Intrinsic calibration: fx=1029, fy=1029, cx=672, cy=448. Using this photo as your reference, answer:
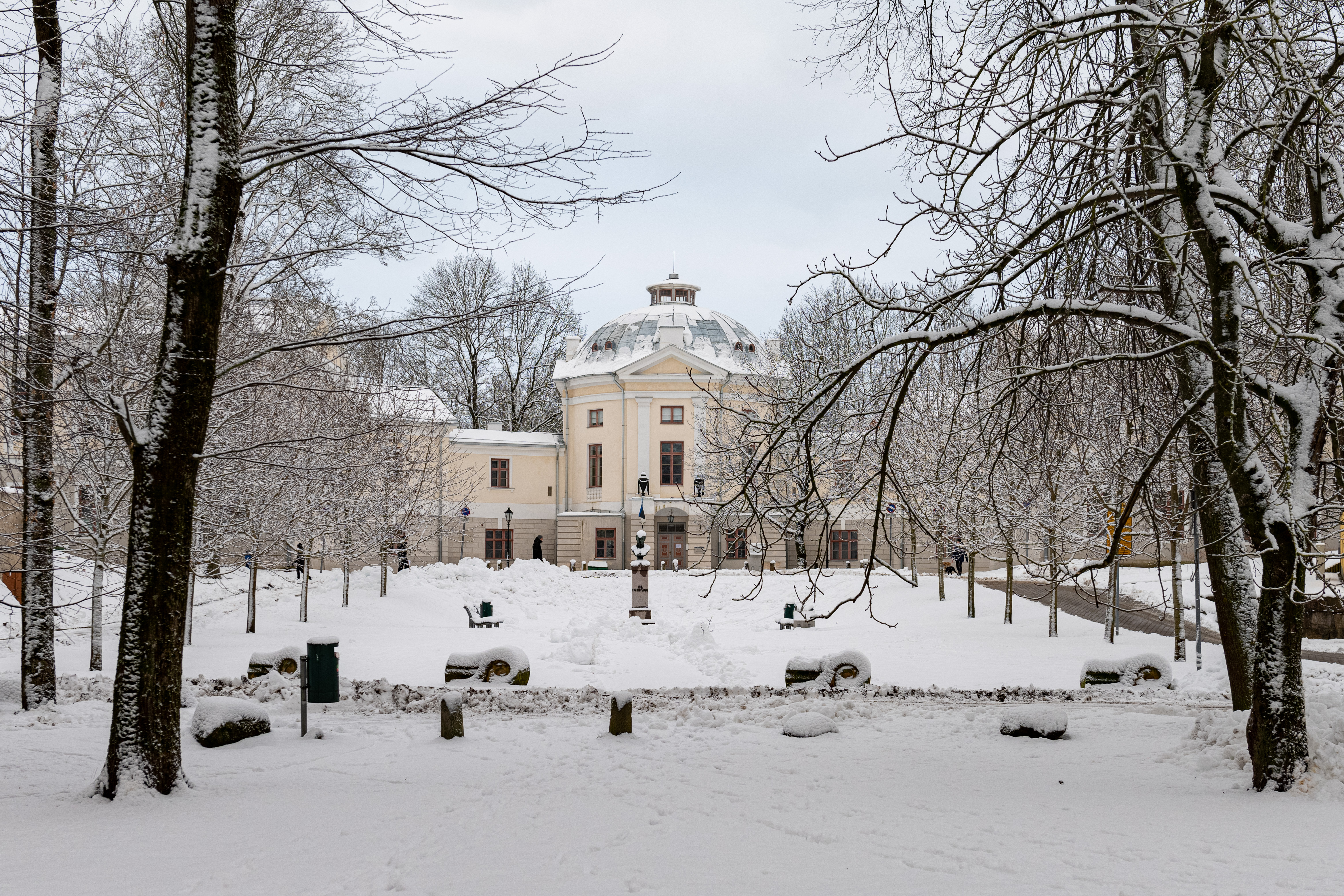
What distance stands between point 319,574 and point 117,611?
9.44 metres

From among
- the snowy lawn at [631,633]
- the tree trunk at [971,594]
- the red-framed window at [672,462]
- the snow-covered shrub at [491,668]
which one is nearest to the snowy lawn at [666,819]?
the snowy lawn at [631,633]

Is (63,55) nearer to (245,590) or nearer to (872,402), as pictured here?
(872,402)

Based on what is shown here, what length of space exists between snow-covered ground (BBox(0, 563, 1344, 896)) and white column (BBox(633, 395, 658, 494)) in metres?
28.7

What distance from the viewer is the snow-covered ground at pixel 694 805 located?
19.1ft

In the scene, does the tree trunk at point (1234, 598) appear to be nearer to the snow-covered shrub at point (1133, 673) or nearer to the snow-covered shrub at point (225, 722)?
the snow-covered shrub at point (1133, 673)

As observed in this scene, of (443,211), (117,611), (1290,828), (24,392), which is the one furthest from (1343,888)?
(117,611)

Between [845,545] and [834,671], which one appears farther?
[845,545]

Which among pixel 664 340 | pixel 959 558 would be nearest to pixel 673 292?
pixel 664 340

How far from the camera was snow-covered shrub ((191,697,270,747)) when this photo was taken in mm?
9508

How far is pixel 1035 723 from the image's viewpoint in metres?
10.2

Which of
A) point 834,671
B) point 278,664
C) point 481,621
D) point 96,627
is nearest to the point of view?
point 834,671

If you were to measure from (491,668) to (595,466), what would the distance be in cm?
2962

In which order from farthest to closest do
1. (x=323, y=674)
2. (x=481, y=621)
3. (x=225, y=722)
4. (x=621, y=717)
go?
(x=481, y=621), (x=323, y=674), (x=621, y=717), (x=225, y=722)

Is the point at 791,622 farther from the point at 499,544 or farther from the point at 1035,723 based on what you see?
the point at 499,544
